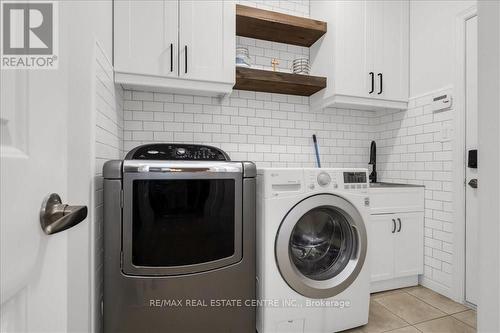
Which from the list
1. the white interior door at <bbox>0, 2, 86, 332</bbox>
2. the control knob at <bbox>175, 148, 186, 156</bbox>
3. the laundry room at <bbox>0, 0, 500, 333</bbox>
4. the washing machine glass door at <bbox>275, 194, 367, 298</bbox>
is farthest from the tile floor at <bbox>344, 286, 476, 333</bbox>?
the white interior door at <bbox>0, 2, 86, 332</bbox>

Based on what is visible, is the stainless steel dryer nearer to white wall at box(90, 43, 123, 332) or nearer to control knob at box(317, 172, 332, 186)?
white wall at box(90, 43, 123, 332)

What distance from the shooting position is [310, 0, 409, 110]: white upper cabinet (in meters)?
2.15

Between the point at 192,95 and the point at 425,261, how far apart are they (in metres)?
2.38

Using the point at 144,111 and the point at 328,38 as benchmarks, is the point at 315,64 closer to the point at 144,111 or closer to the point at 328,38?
the point at 328,38

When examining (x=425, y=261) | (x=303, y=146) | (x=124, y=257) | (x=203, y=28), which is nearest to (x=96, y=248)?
(x=124, y=257)

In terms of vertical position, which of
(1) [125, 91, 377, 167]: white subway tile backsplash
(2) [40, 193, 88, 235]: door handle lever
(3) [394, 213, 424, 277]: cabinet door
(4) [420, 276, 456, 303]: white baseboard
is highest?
(1) [125, 91, 377, 167]: white subway tile backsplash

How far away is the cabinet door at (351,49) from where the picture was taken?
2145mm

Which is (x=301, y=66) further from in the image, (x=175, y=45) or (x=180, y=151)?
(x=180, y=151)

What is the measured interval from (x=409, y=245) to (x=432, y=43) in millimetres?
1695

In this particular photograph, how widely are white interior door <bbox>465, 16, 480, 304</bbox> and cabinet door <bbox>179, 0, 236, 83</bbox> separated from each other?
1735 millimetres

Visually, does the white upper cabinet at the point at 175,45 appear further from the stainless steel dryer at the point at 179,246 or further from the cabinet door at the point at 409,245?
the cabinet door at the point at 409,245

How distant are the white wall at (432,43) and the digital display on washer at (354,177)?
1169mm

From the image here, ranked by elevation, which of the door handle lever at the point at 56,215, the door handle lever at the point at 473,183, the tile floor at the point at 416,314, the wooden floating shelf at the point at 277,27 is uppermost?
the wooden floating shelf at the point at 277,27

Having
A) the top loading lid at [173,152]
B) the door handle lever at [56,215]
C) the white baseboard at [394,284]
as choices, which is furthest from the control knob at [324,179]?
the door handle lever at [56,215]
